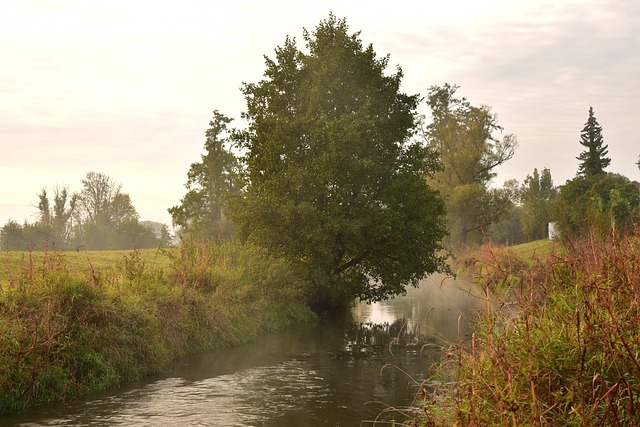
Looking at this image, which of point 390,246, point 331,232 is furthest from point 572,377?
point 390,246

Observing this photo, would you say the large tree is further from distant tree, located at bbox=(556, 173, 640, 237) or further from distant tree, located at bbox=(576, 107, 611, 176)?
distant tree, located at bbox=(576, 107, 611, 176)

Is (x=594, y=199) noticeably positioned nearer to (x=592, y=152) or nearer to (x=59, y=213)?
(x=592, y=152)

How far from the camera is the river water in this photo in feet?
39.9

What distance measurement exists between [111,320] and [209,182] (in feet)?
141

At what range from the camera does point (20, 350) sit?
12.9 meters

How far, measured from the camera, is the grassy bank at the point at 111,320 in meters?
13.2

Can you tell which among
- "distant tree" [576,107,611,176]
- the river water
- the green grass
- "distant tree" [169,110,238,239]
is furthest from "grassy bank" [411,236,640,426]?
"distant tree" [576,107,611,176]

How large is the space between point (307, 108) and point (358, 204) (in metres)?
5.21

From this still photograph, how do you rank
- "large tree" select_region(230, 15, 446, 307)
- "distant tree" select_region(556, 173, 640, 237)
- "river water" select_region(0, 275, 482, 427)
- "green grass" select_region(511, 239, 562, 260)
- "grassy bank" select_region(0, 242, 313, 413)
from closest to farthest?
1. "river water" select_region(0, 275, 482, 427)
2. "grassy bank" select_region(0, 242, 313, 413)
3. "green grass" select_region(511, 239, 562, 260)
4. "large tree" select_region(230, 15, 446, 307)
5. "distant tree" select_region(556, 173, 640, 237)

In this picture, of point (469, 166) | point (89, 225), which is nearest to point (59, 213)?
point (89, 225)

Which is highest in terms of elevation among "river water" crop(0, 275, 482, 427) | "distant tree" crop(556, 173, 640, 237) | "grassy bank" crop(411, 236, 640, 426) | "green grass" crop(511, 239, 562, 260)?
"distant tree" crop(556, 173, 640, 237)

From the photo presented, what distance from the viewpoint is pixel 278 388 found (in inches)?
586

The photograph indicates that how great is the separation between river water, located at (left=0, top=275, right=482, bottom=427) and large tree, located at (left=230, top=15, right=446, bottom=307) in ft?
17.5

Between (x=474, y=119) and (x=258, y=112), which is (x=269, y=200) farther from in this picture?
(x=474, y=119)
